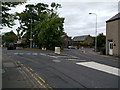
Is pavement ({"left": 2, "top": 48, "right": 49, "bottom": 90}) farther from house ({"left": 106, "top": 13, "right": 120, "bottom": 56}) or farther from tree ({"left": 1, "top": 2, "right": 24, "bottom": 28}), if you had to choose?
house ({"left": 106, "top": 13, "right": 120, "bottom": 56})

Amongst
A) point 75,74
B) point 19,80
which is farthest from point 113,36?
point 19,80

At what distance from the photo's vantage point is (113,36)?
2623cm

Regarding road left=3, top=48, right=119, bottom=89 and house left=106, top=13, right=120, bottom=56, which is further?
house left=106, top=13, right=120, bottom=56

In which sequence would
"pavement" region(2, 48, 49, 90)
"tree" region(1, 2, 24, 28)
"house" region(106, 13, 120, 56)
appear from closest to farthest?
1. "pavement" region(2, 48, 49, 90)
2. "tree" region(1, 2, 24, 28)
3. "house" region(106, 13, 120, 56)

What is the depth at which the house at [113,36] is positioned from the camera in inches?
984

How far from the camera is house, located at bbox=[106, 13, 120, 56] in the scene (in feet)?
82.0

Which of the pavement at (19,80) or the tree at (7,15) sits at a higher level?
the tree at (7,15)

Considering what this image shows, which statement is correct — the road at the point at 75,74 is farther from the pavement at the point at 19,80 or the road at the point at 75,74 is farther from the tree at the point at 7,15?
the tree at the point at 7,15

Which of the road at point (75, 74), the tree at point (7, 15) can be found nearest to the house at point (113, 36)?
the road at point (75, 74)

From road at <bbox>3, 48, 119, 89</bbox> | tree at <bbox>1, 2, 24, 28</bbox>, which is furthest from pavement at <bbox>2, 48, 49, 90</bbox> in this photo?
tree at <bbox>1, 2, 24, 28</bbox>

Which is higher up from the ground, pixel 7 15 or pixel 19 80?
pixel 7 15

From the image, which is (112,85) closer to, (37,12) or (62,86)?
(62,86)

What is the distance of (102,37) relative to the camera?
51594mm

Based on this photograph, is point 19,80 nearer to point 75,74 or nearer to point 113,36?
point 75,74
